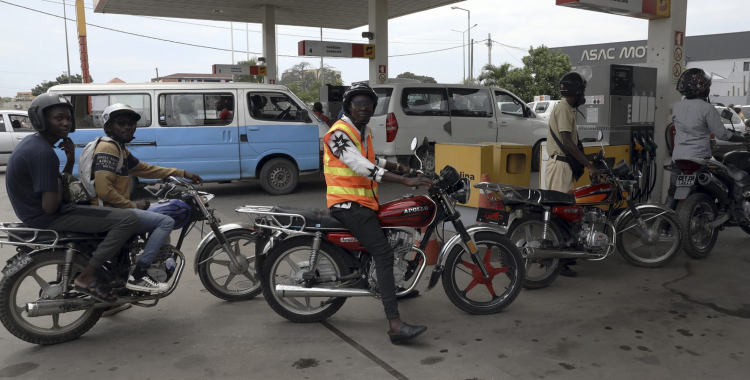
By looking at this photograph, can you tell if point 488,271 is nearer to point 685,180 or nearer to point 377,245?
point 377,245

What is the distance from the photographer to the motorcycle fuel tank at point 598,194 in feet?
18.1

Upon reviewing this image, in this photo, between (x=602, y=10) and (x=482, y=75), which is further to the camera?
(x=482, y=75)

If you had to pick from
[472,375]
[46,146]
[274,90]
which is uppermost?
[274,90]

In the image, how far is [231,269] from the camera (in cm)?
479

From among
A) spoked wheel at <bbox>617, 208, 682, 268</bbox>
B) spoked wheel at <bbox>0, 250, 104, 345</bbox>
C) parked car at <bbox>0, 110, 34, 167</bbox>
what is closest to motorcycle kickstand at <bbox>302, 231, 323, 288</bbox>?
spoked wheel at <bbox>0, 250, 104, 345</bbox>

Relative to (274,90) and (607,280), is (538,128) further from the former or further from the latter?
(607,280)

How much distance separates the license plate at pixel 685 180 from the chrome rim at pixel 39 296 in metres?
5.59

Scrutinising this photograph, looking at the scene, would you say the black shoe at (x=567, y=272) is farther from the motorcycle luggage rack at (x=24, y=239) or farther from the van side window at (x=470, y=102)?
the van side window at (x=470, y=102)

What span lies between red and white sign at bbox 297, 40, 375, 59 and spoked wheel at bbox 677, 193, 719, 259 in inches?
392

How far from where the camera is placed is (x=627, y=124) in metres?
7.98

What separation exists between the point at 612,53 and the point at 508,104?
4116 centimetres

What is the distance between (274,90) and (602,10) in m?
5.30

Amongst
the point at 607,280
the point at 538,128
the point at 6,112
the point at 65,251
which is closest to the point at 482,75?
the point at 538,128

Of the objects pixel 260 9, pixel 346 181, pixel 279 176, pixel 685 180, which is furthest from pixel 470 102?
pixel 260 9
